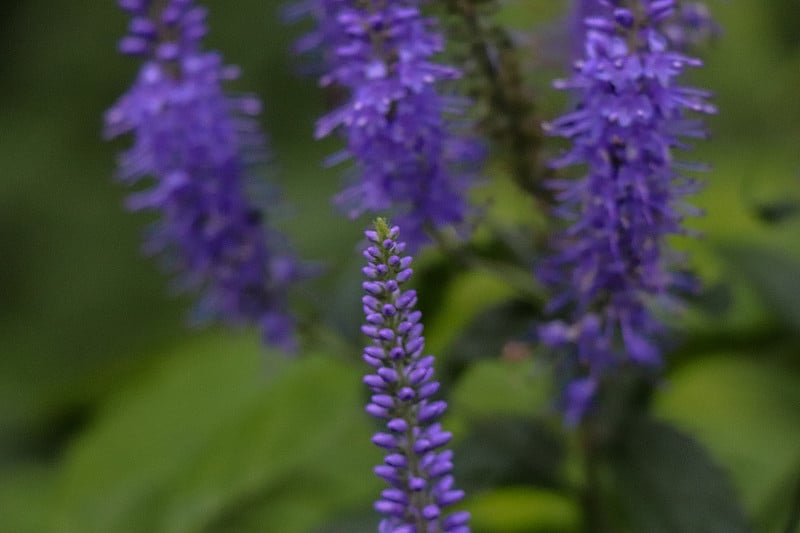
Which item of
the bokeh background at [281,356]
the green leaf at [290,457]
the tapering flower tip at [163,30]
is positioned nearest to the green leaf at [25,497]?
the bokeh background at [281,356]

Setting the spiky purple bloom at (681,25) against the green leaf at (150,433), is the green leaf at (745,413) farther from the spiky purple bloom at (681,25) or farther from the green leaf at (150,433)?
the green leaf at (150,433)

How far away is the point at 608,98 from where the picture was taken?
1.13 metres

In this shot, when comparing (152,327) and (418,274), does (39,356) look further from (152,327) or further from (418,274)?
(418,274)

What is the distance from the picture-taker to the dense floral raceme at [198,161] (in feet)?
4.73

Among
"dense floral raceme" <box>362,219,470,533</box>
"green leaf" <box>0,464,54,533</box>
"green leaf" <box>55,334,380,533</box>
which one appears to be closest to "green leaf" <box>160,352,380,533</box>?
"green leaf" <box>55,334,380,533</box>

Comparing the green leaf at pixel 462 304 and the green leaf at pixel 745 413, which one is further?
the green leaf at pixel 462 304

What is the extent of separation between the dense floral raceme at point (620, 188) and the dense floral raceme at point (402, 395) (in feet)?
1.38

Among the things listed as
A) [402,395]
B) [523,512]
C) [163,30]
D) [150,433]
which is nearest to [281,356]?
[150,433]

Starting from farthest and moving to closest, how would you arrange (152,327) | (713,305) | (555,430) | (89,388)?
(152,327) → (89,388) → (555,430) → (713,305)

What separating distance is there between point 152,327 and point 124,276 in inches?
11.0

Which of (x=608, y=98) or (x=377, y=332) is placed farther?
(x=608, y=98)

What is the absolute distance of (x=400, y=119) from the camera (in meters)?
1.24

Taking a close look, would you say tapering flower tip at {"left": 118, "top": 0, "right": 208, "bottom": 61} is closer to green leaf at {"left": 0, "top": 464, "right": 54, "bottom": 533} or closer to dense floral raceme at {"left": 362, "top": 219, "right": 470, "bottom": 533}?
dense floral raceme at {"left": 362, "top": 219, "right": 470, "bottom": 533}

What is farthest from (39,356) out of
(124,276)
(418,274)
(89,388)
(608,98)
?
(608,98)
